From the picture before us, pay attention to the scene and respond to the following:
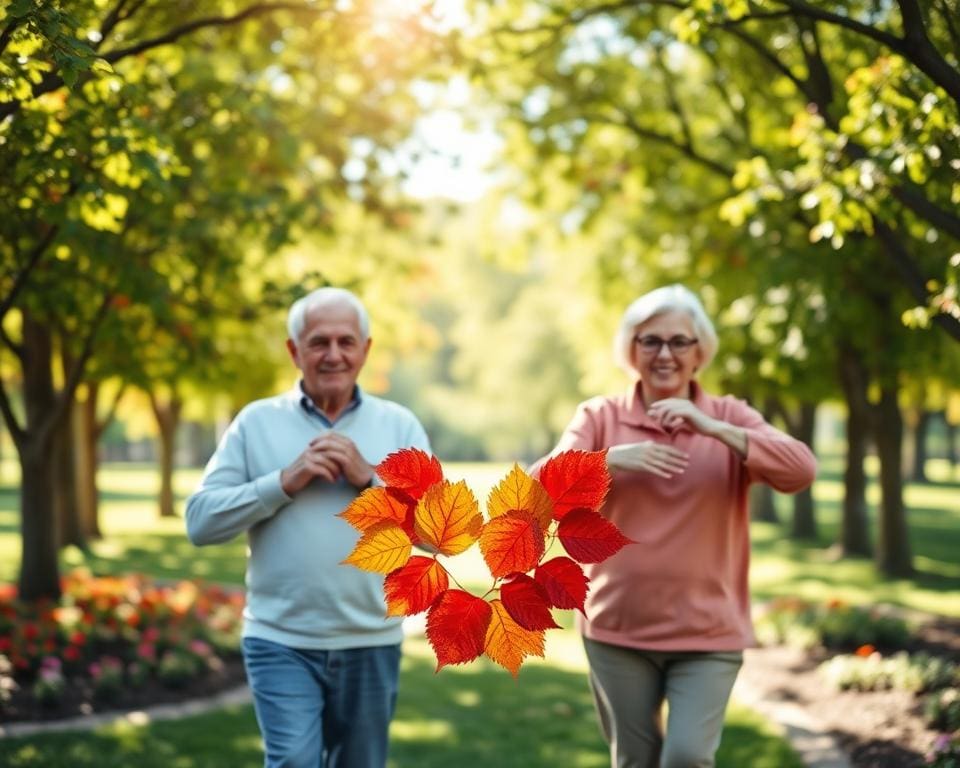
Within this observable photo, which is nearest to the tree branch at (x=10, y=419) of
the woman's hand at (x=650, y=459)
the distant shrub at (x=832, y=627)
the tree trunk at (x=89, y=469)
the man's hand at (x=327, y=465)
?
the man's hand at (x=327, y=465)

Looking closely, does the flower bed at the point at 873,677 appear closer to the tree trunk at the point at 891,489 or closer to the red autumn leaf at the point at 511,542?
the red autumn leaf at the point at 511,542

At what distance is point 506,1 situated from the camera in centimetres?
1062

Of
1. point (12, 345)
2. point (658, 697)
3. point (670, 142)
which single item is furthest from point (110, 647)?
point (670, 142)

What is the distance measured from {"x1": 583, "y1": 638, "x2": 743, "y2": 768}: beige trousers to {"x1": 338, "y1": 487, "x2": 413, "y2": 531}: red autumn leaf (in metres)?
1.76

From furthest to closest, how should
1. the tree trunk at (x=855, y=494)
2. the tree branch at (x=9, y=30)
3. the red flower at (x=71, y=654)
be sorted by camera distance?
the tree trunk at (x=855, y=494) < the red flower at (x=71, y=654) < the tree branch at (x=9, y=30)

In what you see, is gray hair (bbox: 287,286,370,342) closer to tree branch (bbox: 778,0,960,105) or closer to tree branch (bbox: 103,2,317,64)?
tree branch (bbox: 103,2,317,64)

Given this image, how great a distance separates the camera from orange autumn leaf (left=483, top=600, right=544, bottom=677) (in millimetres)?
2400

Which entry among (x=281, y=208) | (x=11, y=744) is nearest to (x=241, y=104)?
(x=281, y=208)

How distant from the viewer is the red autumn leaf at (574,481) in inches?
96.3

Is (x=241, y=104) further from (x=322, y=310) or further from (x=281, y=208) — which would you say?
(x=322, y=310)

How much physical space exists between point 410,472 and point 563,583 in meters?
0.41

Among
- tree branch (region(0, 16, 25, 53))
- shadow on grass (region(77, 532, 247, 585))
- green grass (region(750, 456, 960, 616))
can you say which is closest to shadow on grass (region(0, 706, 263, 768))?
tree branch (region(0, 16, 25, 53))

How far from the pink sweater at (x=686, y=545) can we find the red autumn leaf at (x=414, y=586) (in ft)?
5.11

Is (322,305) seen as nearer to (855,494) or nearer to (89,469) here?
(855,494)
